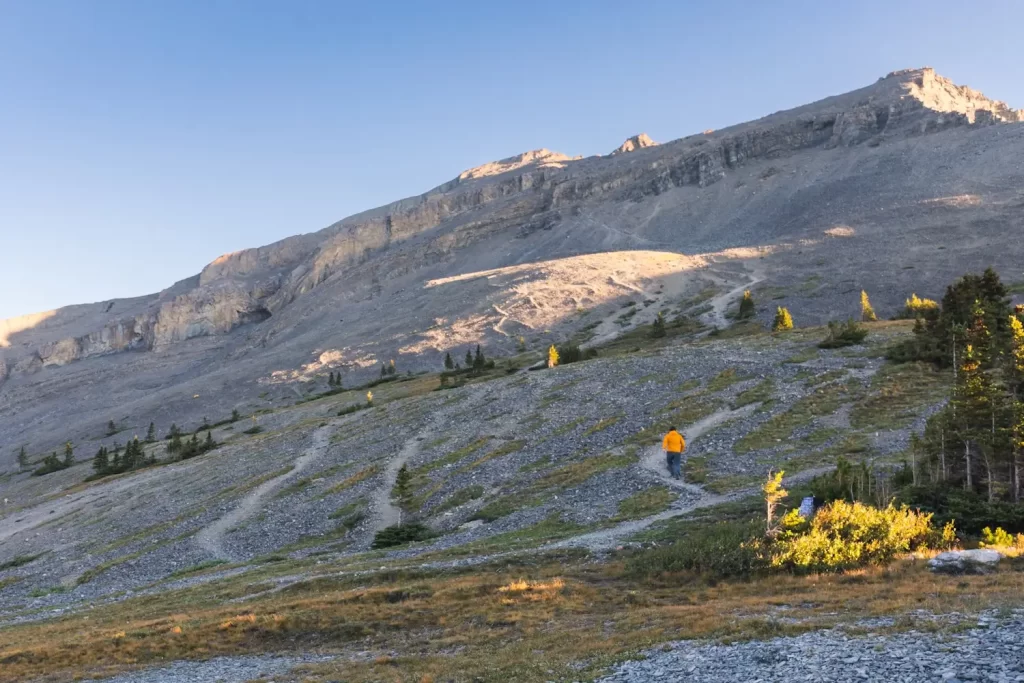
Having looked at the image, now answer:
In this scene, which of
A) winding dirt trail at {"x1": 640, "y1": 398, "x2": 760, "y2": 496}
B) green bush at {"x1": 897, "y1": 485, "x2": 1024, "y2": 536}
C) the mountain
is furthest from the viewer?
the mountain

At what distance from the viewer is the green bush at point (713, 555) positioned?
1716cm

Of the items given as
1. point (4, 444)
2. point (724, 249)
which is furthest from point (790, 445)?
point (4, 444)

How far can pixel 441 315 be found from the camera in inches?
4572

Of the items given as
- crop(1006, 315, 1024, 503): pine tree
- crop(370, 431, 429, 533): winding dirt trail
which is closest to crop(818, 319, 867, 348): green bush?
crop(370, 431, 429, 533): winding dirt trail

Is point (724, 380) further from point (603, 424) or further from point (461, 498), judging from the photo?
point (461, 498)

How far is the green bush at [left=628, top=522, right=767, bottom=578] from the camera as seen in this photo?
675 inches

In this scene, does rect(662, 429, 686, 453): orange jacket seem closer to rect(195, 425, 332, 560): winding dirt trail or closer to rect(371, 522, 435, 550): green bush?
rect(371, 522, 435, 550): green bush

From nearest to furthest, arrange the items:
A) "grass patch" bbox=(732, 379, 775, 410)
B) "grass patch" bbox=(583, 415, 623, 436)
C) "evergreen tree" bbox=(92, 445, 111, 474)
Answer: "grass patch" bbox=(732, 379, 775, 410) < "grass patch" bbox=(583, 415, 623, 436) < "evergreen tree" bbox=(92, 445, 111, 474)

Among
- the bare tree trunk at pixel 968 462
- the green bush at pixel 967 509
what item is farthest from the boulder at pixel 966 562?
the bare tree trunk at pixel 968 462

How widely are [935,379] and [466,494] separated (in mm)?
26450

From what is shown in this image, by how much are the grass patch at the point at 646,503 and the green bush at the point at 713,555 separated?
5.66 metres

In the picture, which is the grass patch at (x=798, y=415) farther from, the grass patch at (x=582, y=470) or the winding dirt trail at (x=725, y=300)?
the winding dirt trail at (x=725, y=300)

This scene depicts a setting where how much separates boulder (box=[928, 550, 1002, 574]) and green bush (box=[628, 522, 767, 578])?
12.2 ft

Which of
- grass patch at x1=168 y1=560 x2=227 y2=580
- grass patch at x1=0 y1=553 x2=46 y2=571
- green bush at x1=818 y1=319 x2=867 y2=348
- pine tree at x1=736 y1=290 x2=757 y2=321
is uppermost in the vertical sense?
pine tree at x1=736 y1=290 x2=757 y2=321
